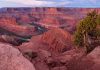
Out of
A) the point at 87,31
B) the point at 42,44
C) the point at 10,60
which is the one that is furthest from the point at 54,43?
the point at 10,60

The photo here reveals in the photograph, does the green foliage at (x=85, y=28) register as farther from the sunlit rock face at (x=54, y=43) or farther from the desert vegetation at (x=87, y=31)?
the sunlit rock face at (x=54, y=43)

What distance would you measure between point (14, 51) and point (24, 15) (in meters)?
49.0

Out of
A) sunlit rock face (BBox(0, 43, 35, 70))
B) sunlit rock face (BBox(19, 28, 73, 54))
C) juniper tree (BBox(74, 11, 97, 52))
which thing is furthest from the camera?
sunlit rock face (BBox(19, 28, 73, 54))

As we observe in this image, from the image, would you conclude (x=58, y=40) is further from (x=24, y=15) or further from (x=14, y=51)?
(x=24, y=15)

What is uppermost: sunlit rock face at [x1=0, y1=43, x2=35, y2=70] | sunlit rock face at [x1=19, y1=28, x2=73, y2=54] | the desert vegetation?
sunlit rock face at [x1=0, y1=43, x2=35, y2=70]

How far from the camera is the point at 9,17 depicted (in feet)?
165

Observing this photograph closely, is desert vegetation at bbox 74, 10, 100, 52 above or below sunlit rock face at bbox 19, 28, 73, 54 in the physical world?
above

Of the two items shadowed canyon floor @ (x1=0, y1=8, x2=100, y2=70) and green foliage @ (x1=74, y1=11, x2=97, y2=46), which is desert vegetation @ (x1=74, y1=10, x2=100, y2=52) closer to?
green foliage @ (x1=74, y1=11, x2=97, y2=46)

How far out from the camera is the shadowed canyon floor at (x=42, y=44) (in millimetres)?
6551

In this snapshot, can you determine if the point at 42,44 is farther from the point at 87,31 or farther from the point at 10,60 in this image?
the point at 10,60

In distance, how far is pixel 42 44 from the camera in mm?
26453

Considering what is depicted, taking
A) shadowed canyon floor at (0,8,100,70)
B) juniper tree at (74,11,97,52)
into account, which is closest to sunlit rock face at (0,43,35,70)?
shadowed canyon floor at (0,8,100,70)

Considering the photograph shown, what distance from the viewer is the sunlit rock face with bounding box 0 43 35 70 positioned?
645 cm

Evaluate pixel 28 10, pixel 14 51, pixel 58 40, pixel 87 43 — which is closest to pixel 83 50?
pixel 87 43
